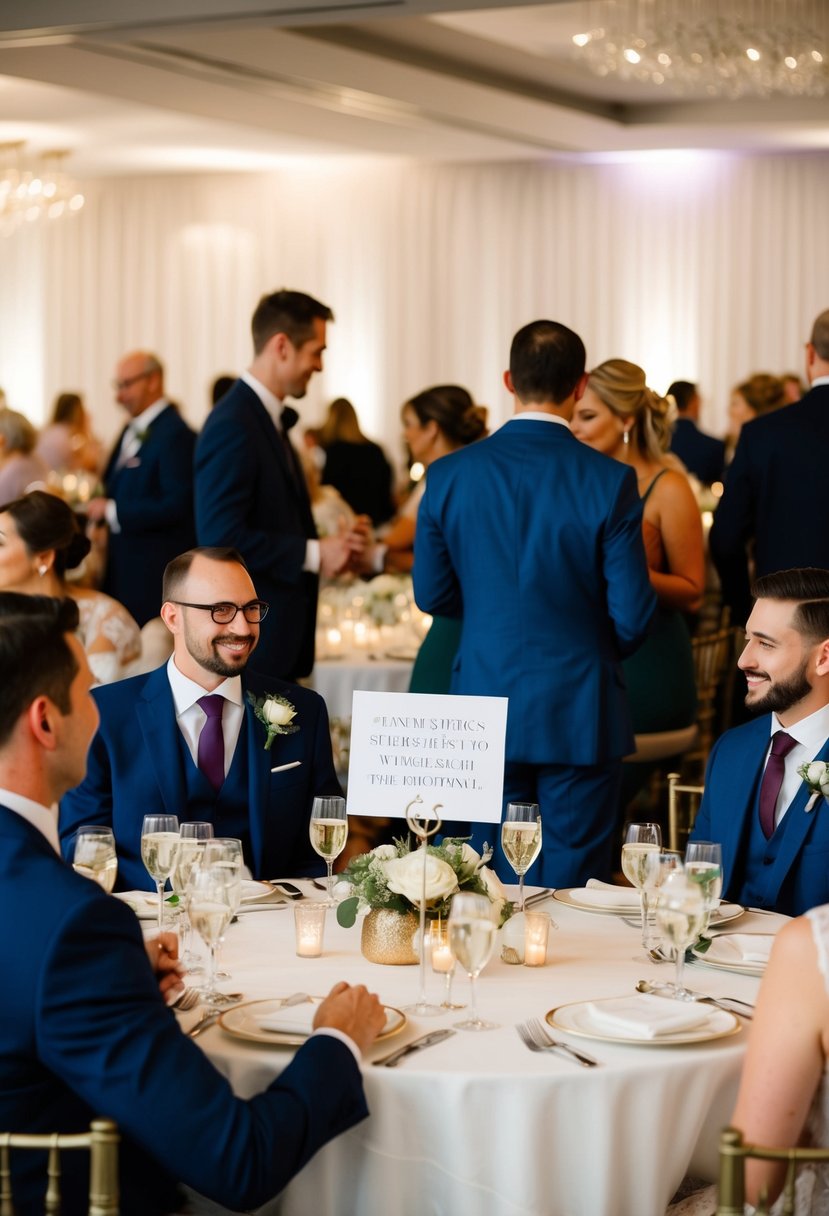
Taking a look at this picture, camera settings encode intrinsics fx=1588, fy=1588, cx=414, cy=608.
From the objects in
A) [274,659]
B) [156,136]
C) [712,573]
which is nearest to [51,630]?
[274,659]

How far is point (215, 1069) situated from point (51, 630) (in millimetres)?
565

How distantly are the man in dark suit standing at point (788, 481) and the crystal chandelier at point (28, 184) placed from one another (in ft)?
25.2

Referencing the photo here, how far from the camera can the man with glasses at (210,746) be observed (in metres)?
3.20

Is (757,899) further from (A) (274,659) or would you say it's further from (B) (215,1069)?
(A) (274,659)

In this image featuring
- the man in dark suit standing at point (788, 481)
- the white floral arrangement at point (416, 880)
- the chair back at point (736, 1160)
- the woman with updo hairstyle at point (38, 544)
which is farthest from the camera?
the man in dark suit standing at point (788, 481)

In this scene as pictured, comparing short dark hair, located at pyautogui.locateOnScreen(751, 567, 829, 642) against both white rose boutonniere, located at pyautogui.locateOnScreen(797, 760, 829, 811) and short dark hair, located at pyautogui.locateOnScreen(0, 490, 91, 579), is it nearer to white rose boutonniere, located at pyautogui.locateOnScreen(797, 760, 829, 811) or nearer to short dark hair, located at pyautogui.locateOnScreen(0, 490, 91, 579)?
white rose boutonniere, located at pyautogui.locateOnScreen(797, 760, 829, 811)

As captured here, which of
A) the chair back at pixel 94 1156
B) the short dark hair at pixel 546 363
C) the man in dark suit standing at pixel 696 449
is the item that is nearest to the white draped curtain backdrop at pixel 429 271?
the man in dark suit standing at pixel 696 449

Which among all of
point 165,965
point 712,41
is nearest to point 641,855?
point 165,965

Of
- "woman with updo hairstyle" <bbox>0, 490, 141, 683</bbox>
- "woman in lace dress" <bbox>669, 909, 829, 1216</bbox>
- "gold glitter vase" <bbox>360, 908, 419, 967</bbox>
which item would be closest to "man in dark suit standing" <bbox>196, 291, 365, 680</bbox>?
"woman with updo hairstyle" <bbox>0, 490, 141, 683</bbox>

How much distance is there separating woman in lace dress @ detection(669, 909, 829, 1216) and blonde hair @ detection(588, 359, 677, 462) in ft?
9.66

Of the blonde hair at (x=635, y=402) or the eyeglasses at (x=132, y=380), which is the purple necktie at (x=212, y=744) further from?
the eyeglasses at (x=132, y=380)

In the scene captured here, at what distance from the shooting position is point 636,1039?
2.07 meters

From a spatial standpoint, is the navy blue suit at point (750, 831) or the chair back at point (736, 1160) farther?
the navy blue suit at point (750, 831)

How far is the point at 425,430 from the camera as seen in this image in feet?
18.3
